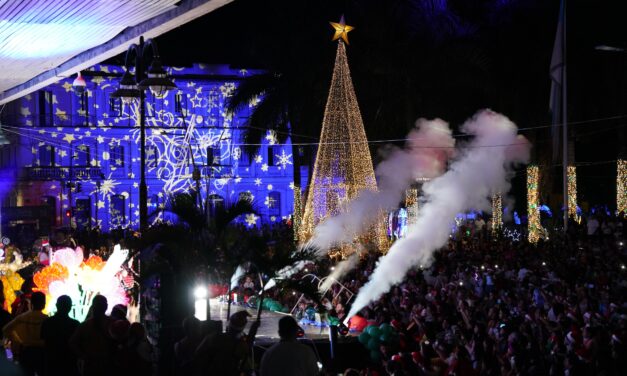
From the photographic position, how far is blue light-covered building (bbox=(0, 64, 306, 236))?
55.3 m

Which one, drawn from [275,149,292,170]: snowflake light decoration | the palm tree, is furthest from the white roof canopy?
[275,149,292,170]: snowflake light decoration

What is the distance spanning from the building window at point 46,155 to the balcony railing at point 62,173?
972 mm

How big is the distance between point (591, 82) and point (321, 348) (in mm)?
27763

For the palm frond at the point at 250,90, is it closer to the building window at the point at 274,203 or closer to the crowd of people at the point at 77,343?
the building window at the point at 274,203

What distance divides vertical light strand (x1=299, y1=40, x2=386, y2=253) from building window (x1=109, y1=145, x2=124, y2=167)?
1253 inches

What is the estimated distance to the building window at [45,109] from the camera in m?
56.7

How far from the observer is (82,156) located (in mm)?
57094

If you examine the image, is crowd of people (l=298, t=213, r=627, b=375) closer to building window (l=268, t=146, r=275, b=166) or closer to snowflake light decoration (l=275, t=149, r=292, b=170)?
building window (l=268, t=146, r=275, b=166)

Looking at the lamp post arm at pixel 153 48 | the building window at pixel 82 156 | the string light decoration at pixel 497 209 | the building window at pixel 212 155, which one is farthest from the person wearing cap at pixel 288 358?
the building window at pixel 82 156

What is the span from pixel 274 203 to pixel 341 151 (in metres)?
35.3

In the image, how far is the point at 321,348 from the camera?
15875mm

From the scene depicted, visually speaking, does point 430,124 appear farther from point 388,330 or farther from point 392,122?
point 388,330

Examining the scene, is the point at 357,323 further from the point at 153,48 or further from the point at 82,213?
the point at 82,213

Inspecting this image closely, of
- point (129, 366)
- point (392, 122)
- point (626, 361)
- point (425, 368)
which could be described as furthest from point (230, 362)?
point (392, 122)
